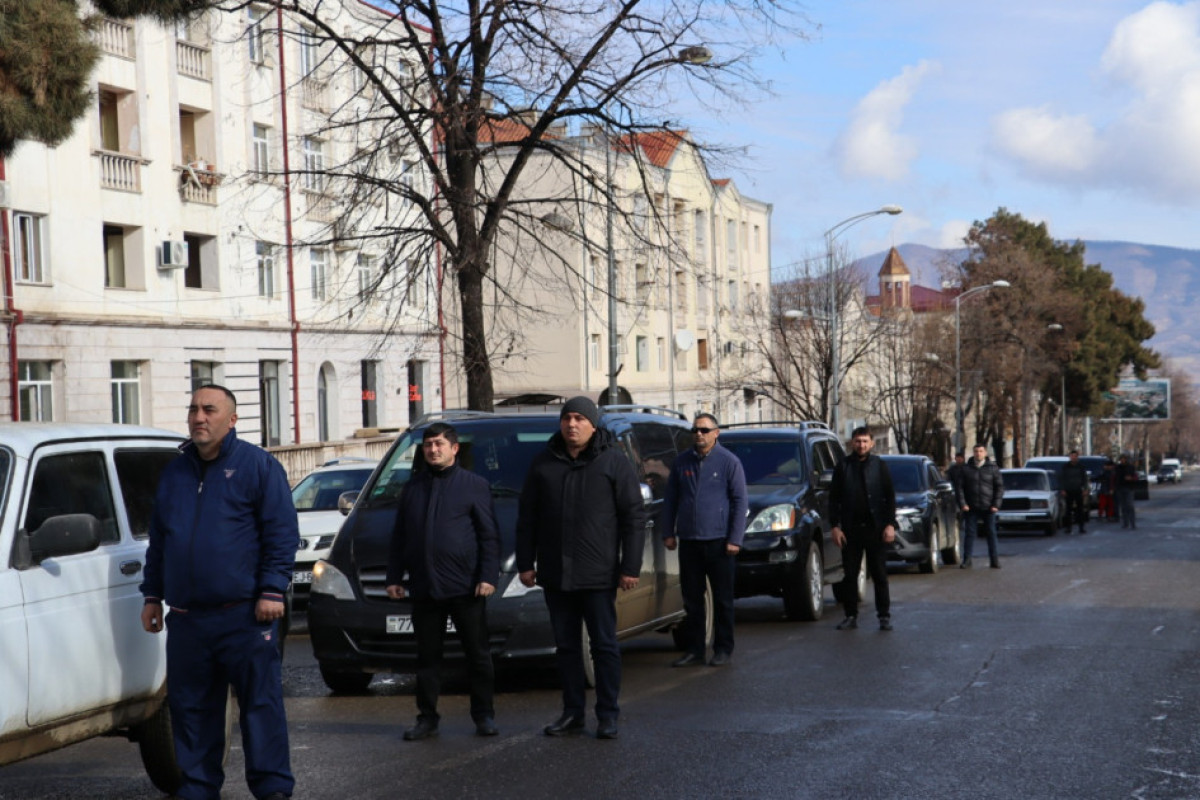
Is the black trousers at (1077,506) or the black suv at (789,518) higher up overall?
the black suv at (789,518)

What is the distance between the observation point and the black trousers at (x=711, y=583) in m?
11.7

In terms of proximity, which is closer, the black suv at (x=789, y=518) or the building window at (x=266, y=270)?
the black suv at (x=789, y=518)

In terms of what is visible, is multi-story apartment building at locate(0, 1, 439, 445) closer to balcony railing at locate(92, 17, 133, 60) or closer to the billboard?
balcony railing at locate(92, 17, 133, 60)

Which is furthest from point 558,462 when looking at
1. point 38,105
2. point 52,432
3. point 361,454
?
point 361,454

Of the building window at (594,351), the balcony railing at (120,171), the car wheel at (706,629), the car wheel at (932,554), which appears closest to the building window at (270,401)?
the balcony railing at (120,171)

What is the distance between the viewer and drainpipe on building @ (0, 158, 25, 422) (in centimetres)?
2989

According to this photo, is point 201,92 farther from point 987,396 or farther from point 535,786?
point 987,396

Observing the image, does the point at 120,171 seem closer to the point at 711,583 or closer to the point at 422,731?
the point at 711,583

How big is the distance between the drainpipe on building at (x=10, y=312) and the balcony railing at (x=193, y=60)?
291 inches

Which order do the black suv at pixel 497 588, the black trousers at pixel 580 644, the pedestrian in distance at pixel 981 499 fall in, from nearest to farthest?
the black trousers at pixel 580 644 → the black suv at pixel 497 588 → the pedestrian in distance at pixel 981 499

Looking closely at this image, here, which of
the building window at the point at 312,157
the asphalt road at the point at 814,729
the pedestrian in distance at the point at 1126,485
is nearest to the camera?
the asphalt road at the point at 814,729

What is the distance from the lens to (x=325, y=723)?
935cm

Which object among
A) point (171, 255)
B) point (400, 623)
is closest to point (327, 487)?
point (400, 623)

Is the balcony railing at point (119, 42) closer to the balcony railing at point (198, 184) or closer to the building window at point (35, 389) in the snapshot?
the balcony railing at point (198, 184)
